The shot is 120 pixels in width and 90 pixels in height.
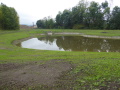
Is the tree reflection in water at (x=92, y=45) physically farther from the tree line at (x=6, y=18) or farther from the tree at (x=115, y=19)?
the tree line at (x=6, y=18)

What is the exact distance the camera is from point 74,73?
641 cm

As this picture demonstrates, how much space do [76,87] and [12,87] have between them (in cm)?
302

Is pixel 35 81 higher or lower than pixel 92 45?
higher

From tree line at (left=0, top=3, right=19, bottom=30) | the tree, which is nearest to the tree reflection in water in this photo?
the tree

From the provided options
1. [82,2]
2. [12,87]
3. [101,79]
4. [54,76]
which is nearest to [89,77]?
[101,79]

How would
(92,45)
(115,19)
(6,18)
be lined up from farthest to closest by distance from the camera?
(115,19) → (6,18) → (92,45)

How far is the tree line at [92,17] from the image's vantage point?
61.4 m

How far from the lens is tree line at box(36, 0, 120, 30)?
201ft

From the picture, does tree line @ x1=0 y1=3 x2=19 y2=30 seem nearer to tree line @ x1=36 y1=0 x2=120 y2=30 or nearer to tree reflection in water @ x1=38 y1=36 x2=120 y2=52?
tree line @ x1=36 y1=0 x2=120 y2=30

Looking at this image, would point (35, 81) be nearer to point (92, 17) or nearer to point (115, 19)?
point (115, 19)

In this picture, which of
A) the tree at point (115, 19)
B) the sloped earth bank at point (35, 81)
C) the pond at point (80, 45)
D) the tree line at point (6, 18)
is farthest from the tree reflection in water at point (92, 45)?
the tree line at point (6, 18)

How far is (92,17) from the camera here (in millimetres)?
68875

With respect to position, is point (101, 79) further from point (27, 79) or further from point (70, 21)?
point (70, 21)

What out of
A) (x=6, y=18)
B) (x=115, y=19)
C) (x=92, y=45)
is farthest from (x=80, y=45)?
(x=6, y=18)
